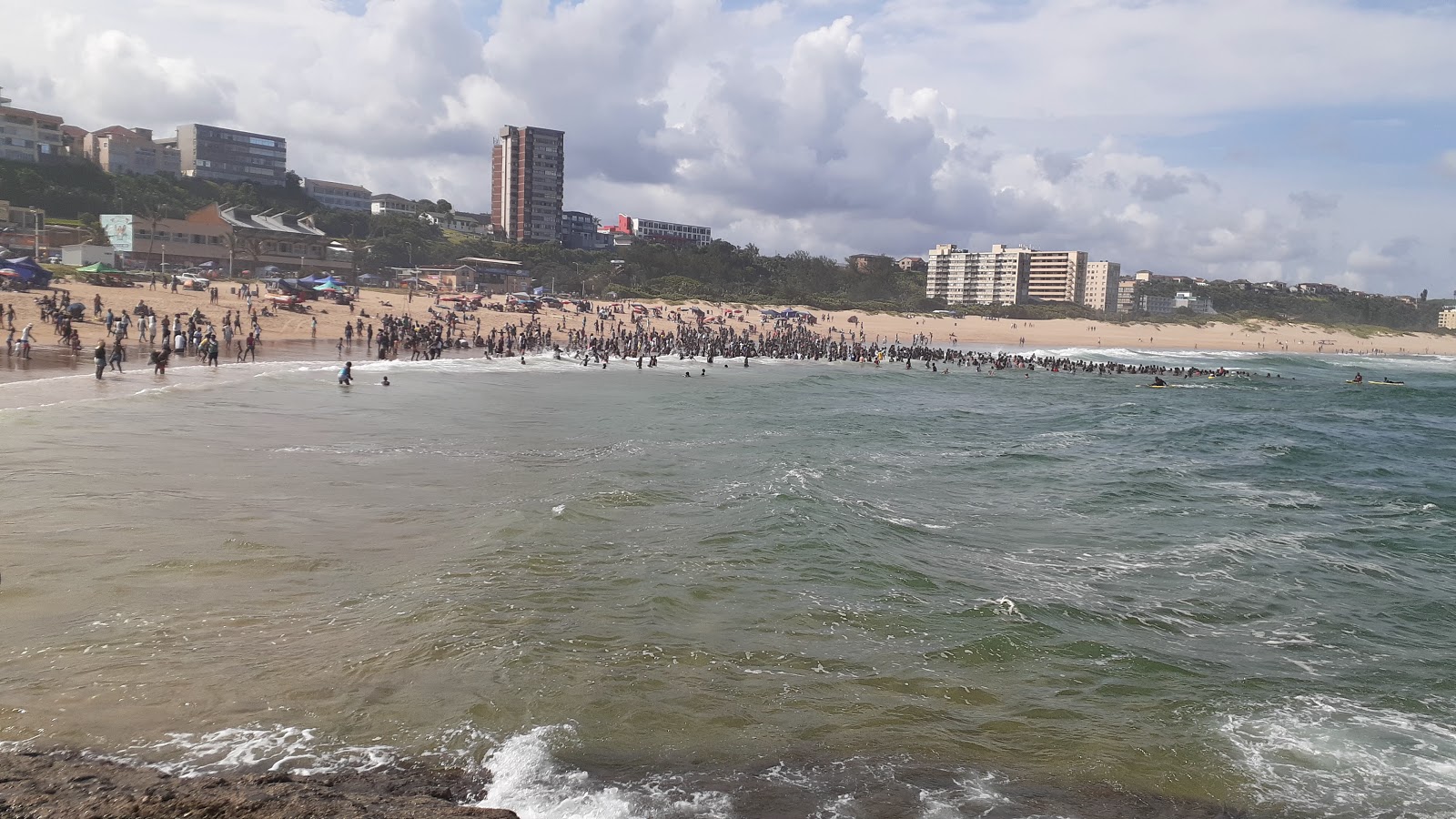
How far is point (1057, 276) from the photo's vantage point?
546ft

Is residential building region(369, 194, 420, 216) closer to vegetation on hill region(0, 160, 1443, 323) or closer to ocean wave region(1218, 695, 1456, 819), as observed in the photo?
vegetation on hill region(0, 160, 1443, 323)

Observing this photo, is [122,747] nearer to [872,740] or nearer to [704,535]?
[872,740]

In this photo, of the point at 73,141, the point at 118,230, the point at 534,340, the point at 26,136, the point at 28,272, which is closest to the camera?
the point at 28,272

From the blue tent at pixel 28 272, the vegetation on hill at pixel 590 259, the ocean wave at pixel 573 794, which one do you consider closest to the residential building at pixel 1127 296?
the vegetation on hill at pixel 590 259

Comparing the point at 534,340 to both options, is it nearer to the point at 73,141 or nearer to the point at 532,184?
the point at 73,141

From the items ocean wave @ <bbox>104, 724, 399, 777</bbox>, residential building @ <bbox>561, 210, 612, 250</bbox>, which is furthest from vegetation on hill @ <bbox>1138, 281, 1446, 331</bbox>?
ocean wave @ <bbox>104, 724, 399, 777</bbox>

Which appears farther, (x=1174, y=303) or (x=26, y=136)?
(x=1174, y=303)

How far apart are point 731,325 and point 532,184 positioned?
8842 centimetres

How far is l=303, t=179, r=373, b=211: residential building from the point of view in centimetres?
14388

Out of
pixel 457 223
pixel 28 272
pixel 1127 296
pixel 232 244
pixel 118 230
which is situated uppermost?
pixel 457 223

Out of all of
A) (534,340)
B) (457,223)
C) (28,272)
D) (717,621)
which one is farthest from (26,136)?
(717,621)

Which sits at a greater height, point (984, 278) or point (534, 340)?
point (984, 278)

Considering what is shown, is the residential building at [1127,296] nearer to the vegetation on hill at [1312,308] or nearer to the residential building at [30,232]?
the vegetation on hill at [1312,308]

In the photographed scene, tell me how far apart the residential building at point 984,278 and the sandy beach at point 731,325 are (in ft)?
142
